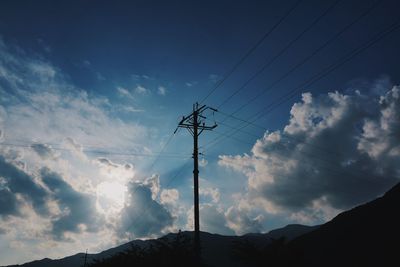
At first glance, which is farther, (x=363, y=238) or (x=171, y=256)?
(x=363, y=238)

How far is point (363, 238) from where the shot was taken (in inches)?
1601

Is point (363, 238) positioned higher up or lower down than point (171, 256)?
higher up

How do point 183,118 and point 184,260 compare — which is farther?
point 183,118

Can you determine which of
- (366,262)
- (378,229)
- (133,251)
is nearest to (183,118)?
(133,251)

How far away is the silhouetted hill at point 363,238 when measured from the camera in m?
33.9

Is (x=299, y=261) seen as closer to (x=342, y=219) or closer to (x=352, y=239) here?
(x=352, y=239)

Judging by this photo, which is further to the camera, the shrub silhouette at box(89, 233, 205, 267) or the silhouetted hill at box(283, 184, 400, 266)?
the silhouetted hill at box(283, 184, 400, 266)

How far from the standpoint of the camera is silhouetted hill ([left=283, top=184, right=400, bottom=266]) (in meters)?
33.9

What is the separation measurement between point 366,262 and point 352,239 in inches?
409

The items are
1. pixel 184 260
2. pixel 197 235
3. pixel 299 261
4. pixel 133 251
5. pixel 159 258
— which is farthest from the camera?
pixel 133 251

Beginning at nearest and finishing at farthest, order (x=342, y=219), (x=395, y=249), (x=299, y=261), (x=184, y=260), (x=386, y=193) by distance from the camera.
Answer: (x=299, y=261) → (x=184, y=260) → (x=395, y=249) → (x=386, y=193) → (x=342, y=219)

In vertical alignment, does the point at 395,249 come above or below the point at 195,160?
below

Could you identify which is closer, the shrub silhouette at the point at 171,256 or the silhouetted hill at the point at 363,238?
the shrub silhouette at the point at 171,256

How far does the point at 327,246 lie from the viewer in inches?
1804
